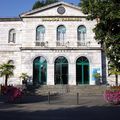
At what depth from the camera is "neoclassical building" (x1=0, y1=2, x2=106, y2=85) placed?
40.5 metres

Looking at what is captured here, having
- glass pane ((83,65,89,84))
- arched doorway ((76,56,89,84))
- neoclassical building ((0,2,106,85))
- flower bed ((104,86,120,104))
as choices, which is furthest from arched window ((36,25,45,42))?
flower bed ((104,86,120,104))

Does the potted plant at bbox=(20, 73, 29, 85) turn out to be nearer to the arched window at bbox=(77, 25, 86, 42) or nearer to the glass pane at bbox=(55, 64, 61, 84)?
the glass pane at bbox=(55, 64, 61, 84)

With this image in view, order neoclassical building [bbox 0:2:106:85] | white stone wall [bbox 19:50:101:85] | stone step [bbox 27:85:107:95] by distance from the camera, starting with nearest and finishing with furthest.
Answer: stone step [bbox 27:85:107:95], white stone wall [bbox 19:50:101:85], neoclassical building [bbox 0:2:106:85]

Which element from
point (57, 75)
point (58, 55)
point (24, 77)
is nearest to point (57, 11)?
point (58, 55)

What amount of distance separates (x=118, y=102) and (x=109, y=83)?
18.5m

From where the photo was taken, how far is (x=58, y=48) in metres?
40.6

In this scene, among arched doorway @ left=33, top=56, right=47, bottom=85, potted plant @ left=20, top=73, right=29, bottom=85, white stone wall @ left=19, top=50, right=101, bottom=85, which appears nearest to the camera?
potted plant @ left=20, top=73, right=29, bottom=85

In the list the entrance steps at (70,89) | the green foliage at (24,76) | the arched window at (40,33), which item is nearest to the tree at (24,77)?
the green foliage at (24,76)

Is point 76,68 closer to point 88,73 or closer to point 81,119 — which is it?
point 88,73

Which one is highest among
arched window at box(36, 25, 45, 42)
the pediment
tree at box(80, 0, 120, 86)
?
the pediment

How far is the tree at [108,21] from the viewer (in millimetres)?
17422

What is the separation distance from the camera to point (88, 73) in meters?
40.7


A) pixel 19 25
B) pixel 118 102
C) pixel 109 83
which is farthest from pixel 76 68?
pixel 118 102

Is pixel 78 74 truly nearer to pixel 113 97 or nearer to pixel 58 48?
pixel 58 48
